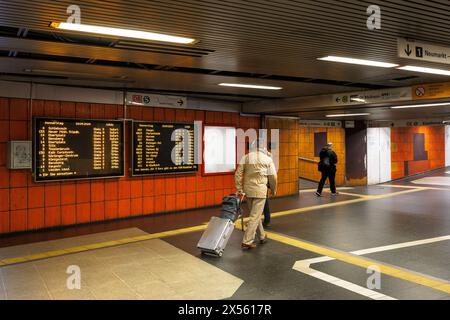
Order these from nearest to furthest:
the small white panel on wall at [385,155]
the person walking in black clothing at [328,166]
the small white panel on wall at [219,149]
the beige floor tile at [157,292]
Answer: the beige floor tile at [157,292]
the small white panel on wall at [219,149]
the person walking in black clothing at [328,166]
the small white panel on wall at [385,155]

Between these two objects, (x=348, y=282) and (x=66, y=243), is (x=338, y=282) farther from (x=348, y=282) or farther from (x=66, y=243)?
(x=66, y=243)

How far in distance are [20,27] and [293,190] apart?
9111mm

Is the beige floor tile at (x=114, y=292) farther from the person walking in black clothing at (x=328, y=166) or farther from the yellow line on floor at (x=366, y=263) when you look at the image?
the person walking in black clothing at (x=328, y=166)

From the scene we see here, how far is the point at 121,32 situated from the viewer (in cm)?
390

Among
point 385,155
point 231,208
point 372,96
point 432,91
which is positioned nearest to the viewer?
point 231,208

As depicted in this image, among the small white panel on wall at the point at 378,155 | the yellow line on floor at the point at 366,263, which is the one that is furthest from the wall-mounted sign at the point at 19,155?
the small white panel on wall at the point at 378,155

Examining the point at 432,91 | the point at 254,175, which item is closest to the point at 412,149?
the point at 432,91

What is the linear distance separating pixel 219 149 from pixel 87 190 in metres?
3.37

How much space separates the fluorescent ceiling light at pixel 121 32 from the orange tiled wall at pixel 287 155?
22.5 feet

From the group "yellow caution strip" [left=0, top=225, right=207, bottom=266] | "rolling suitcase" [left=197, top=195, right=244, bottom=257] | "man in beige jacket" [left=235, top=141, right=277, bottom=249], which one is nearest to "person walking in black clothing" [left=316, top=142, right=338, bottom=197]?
"yellow caution strip" [left=0, top=225, right=207, bottom=266]

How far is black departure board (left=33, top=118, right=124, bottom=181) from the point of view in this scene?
6926 millimetres

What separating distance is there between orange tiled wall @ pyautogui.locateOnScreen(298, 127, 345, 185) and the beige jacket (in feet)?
30.6

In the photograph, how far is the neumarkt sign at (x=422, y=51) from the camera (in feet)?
13.5

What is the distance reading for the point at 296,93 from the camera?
8594 mm
